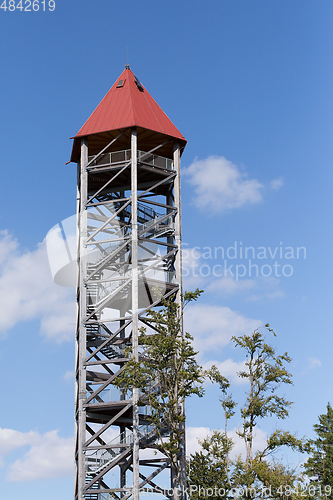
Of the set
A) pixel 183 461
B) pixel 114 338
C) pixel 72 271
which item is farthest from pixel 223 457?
pixel 72 271

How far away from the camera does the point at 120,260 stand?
35.7 meters

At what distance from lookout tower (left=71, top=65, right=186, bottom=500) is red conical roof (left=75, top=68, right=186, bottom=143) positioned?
0.07 meters

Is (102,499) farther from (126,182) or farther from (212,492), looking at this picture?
(126,182)

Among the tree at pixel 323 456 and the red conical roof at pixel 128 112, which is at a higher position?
the red conical roof at pixel 128 112

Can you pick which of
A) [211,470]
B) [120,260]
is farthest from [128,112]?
[211,470]

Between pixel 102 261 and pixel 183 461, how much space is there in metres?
9.89

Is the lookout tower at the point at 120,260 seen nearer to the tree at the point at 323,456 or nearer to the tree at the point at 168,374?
the tree at the point at 168,374

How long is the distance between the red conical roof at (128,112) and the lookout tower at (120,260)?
0.22ft

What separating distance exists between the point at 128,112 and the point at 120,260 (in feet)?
24.4

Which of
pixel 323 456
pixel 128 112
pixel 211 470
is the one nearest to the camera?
pixel 211 470

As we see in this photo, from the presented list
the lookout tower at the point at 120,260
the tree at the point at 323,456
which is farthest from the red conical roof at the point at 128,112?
the tree at the point at 323,456

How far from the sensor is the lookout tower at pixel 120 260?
30.3 metres

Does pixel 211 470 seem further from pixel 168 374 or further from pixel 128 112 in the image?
pixel 128 112

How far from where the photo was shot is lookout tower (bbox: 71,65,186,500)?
3034 cm
